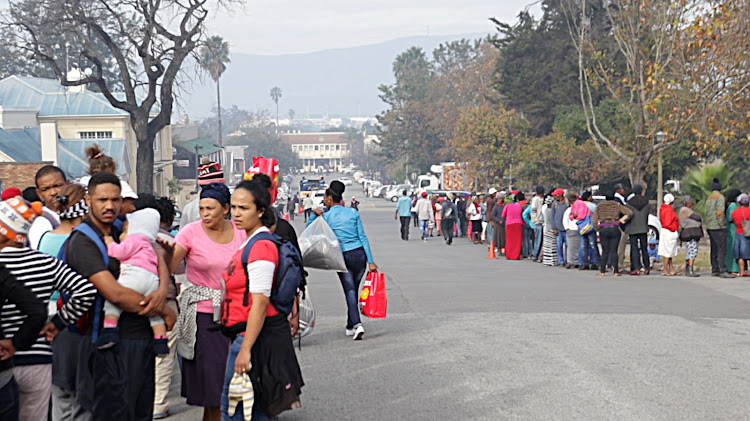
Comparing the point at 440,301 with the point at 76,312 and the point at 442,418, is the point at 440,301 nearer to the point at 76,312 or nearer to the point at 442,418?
the point at 442,418

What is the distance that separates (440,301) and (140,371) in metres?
9.95

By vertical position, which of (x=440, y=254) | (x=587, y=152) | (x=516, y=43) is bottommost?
(x=440, y=254)

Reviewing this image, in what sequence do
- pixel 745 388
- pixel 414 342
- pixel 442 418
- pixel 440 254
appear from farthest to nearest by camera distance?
pixel 440 254 → pixel 414 342 → pixel 745 388 → pixel 442 418

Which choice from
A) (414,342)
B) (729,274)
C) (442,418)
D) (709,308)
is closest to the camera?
(442,418)

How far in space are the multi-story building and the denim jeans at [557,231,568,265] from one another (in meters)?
25.6

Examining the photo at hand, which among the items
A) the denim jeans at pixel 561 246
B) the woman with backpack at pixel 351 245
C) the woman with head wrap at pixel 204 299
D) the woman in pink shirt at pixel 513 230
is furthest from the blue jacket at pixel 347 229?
the woman in pink shirt at pixel 513 230

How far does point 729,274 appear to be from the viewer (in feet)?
64.6

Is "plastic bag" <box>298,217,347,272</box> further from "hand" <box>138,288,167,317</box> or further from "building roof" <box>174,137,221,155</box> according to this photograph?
"building roof" <box>174,137,221,155</box>

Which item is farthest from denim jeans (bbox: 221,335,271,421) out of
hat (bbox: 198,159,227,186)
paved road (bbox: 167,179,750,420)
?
hat (bbox: 198,159,227,186)

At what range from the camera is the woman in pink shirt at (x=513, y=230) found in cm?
2562

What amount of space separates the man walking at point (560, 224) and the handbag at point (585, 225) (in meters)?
0.79

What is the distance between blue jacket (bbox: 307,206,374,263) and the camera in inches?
450

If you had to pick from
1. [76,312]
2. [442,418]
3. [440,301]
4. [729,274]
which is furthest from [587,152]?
[76,312]

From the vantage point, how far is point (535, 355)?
10.4 metres
